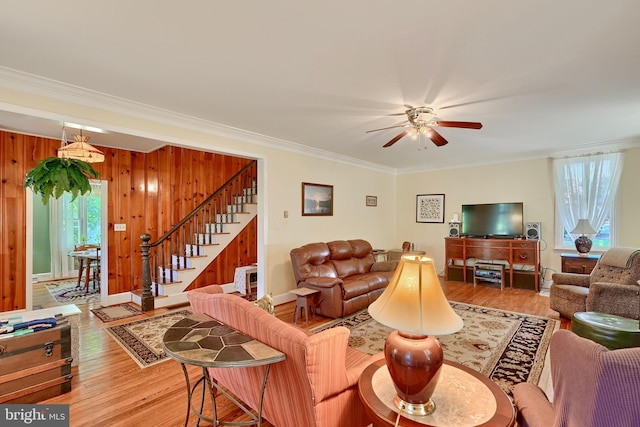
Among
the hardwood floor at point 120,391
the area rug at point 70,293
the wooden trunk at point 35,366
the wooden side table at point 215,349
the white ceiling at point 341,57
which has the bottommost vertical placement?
the area rug at point 70,293

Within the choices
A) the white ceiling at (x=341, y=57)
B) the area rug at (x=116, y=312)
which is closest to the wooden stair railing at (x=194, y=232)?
the area rug at (x=116, y=312)

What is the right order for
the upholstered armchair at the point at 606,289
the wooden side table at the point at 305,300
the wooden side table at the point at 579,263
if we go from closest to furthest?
the upholstered armchair at the point at 606,289
the wooden side table at the point at 305,300
the wooden side table at the point at 579,263

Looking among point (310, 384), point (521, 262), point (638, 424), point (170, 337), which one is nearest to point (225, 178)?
point (170, 337)

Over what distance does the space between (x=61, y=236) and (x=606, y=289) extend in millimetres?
9762

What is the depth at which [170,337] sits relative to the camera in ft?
5.70

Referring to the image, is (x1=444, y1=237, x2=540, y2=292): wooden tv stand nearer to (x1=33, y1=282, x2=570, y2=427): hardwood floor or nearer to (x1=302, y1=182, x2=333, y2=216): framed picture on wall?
(x1=33, y1=282, x2=570, y2=427): hardwood floor

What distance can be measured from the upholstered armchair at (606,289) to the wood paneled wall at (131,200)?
5.28 metres

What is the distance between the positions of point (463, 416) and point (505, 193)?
6036mm

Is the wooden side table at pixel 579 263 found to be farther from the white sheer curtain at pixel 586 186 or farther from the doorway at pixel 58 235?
the doorway at pixel 58 235

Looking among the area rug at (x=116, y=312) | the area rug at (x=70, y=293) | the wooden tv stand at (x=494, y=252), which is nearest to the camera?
the area rug at (x=116, y=312)

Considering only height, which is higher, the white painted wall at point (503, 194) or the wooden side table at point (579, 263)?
the white painted wall at point (503, 194)

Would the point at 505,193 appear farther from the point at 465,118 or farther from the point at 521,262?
the point at 465,118

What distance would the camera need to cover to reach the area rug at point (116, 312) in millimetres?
4203

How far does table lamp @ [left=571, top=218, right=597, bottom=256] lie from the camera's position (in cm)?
495
